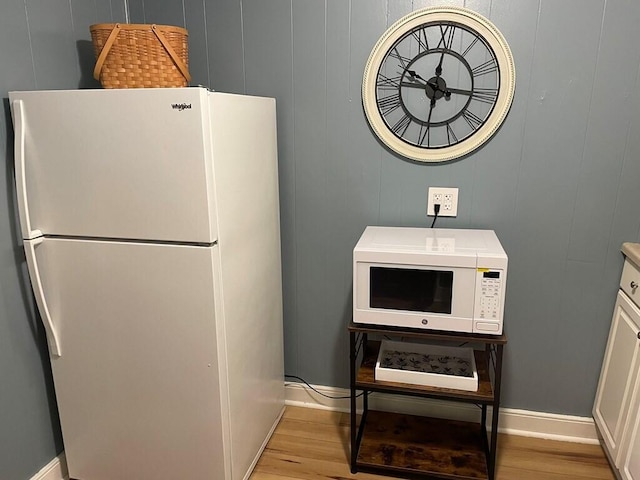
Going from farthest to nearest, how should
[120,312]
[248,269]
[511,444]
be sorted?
[511,444], [248,269], [120,312]

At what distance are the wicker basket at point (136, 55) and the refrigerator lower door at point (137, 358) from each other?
59 centimetres

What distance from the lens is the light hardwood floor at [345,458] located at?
207 cm

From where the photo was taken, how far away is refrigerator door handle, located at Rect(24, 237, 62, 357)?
5.66 ft

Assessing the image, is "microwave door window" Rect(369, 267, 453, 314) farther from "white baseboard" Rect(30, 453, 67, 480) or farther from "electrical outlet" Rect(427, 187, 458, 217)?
"white baseboard" Rect(30, 453, 67, 480)

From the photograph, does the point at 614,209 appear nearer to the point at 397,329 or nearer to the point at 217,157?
the point at 397,329

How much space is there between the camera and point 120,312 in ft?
5.76

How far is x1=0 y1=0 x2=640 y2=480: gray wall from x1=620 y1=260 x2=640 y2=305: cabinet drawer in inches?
2.0

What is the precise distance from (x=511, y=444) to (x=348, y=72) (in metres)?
1.82

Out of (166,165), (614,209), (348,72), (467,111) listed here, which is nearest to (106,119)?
(166,165)

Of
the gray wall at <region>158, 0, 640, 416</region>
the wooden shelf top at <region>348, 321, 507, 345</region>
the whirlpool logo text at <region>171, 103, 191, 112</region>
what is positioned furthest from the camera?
the gray wall at <region>158, 0, 640, 416</region>

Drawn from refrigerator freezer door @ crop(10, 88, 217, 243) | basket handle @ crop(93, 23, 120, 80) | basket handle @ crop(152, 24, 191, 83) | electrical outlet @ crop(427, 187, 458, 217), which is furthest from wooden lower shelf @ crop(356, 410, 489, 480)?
basket handle @ crop(93, 23, 120, 80)

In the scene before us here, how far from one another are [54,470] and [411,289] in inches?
64.2

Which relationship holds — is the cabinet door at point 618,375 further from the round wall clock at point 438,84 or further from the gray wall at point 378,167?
the round wall clock at point 438,84

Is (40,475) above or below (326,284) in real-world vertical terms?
below
